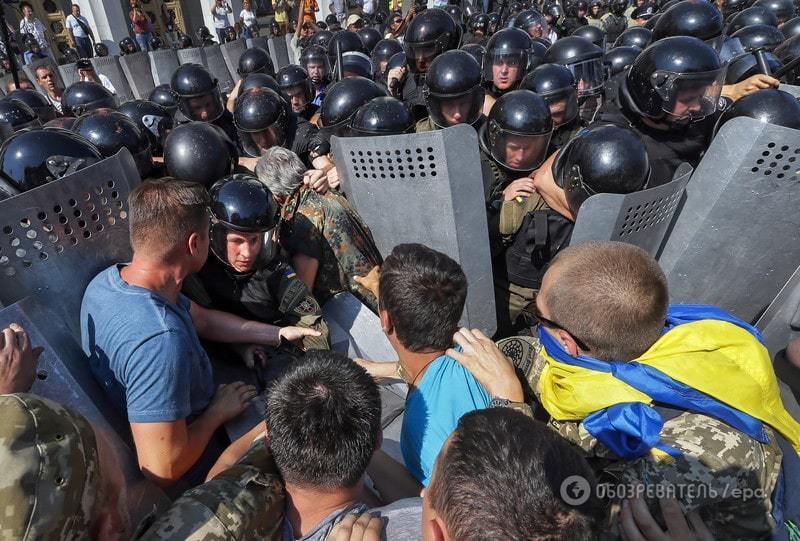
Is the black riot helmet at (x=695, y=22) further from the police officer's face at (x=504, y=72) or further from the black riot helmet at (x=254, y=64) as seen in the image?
the black riot helmet at (x=254, y=64)

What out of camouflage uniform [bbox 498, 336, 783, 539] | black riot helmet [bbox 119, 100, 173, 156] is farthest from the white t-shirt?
camouflage uniform [bbox 498, 336, 783, 539]

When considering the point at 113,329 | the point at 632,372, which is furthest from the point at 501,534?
the point at 113,329

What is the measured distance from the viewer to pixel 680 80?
134 inches

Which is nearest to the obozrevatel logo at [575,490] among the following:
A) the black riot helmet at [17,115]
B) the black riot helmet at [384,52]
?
the black riot helmet at [17,115]

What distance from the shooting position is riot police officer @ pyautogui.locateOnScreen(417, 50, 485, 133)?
4.12 metres

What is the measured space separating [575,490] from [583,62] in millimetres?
5674

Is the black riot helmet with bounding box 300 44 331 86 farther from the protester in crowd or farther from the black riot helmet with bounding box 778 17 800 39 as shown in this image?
the protester in crowd

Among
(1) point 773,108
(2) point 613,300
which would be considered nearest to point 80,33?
(1) point 773,108

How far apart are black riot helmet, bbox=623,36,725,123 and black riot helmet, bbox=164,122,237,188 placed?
3274 millimetres

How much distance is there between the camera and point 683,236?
3.15 m

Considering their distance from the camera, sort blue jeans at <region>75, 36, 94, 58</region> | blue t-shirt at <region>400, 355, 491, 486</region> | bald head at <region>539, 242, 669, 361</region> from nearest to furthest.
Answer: bald head at <region>539, 242, 669, 361</region> < blue t-shirt at <region>400, 355, 491, 486</region> < blue jeans at <region>75, 36, 94, 58</region>

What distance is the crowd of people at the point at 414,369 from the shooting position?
41.8 inches

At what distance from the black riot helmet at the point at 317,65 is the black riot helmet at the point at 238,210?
5351mm

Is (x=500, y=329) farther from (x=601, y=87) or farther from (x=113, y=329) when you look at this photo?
(x=601, y=87)
